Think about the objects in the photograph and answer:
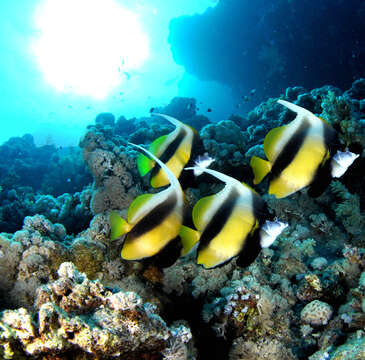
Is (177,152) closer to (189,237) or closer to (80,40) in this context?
(189,237)

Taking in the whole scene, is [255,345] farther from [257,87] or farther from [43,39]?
[43,39]

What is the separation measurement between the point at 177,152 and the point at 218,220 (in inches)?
36.4

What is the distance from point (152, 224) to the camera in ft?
6.17

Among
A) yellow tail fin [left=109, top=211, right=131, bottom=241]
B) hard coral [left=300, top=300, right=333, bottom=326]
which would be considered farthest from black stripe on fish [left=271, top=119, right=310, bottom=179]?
hard coral [left=300, top=300, right=333, bottom=326]

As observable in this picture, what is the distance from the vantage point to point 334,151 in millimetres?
1846

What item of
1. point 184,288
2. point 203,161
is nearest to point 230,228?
point 203,161

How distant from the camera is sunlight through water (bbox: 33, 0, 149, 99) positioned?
4650 cm

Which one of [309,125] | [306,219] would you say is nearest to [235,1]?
[306,219]

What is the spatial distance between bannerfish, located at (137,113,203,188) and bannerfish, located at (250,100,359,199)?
74cm

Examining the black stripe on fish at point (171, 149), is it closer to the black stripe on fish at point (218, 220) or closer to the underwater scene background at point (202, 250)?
the underwater scene background at point (202, 250)

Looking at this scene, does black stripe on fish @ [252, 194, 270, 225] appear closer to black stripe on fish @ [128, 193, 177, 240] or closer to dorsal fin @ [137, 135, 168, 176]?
black stripe on fish @ [128, 193, 177, 240]

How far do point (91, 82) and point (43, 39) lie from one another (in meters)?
20.1

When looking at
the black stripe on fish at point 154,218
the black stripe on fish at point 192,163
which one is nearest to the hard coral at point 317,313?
the black stripe on fish at point 192,163

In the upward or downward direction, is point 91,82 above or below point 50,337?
below
